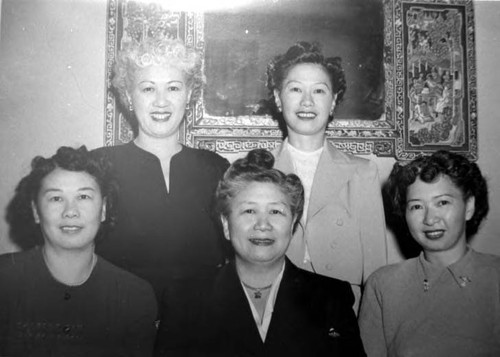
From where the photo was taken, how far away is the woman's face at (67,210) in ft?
4.31

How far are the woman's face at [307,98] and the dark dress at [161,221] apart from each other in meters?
0.34

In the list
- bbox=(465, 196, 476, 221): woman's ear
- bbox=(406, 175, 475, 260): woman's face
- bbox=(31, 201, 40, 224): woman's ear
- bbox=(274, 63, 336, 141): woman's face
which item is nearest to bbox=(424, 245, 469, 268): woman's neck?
bbox=(406, 175, 475, 260): woman's face

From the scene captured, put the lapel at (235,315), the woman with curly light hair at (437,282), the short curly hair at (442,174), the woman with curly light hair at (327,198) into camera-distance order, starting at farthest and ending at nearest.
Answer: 1. the woman with curly light hair at (327,198)
2. the short curly hair at (442,174)
3. the woman with curly light hair at (437,282)
4. the lapel at (235,315)

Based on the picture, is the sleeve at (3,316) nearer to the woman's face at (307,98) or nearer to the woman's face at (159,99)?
the woman's face at (159,99)

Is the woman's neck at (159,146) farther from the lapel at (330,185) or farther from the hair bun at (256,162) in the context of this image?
the lapel at (330,185)

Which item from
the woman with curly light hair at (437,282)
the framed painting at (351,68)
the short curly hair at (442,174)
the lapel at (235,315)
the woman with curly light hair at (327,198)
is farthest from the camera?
the framed painting at (351,68)

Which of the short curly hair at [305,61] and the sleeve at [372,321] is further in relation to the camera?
the short curly hair at [305,61]

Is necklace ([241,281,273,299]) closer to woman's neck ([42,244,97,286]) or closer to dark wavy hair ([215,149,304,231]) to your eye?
dark wavy hair ([215,149,304,231])

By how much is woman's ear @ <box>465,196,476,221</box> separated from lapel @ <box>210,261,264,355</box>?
0.79 meters

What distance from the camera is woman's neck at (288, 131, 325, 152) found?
158 centimetres

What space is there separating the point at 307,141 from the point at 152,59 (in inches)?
24.2

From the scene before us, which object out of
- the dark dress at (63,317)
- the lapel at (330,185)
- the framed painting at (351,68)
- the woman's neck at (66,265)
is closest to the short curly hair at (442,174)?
the lapel at (330,185)

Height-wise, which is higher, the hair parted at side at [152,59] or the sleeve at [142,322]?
the hair parted at side at [152,59]

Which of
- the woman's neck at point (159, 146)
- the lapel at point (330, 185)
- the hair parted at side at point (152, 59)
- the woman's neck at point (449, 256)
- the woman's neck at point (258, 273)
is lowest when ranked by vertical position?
the woman's neck at point (258, 273)
